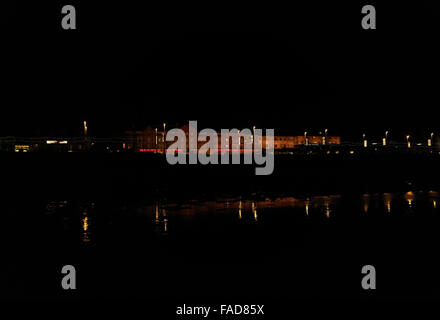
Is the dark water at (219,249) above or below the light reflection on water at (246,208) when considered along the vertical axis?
below

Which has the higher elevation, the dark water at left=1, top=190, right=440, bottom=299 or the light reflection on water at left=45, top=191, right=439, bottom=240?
the light reflection on water at left=45, top=191, right=439, bottom=240

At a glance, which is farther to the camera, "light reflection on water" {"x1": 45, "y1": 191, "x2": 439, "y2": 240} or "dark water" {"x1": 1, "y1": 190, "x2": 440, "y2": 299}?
"light reflection on water" {"x1": 45, "y1": 191, "x2": 439, "y2": 240}

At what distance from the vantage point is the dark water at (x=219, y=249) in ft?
33.1

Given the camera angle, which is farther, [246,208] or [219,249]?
[246,208]

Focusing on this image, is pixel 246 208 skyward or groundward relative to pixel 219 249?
skyward

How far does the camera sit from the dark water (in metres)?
10.1

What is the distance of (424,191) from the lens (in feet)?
88.0

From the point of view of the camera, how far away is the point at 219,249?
12.9 metres

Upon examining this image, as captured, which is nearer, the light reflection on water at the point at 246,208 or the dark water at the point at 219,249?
the dark water at the point at 219,249

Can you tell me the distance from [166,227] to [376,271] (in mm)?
6620
